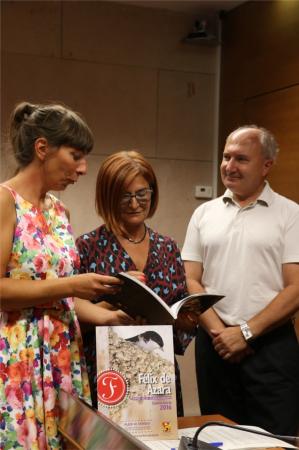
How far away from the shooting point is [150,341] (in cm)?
151

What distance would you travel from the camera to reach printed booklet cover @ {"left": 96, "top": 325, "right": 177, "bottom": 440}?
1.48 m

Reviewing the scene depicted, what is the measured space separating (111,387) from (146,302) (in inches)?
9.8

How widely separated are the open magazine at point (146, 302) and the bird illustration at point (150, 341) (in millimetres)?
104

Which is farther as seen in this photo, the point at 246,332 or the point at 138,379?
the point at 246,332

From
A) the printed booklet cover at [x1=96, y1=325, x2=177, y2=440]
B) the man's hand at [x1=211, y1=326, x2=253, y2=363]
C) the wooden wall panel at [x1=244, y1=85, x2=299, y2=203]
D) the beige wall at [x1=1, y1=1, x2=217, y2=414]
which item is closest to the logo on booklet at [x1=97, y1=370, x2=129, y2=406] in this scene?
the printed booklet cover at [x1=96, y1=325, x2=177, y2=440]

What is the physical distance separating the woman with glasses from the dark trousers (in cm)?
55

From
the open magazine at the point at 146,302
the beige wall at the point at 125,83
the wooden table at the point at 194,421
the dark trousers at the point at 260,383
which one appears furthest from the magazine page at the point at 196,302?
the beige wall at the point at 125,83

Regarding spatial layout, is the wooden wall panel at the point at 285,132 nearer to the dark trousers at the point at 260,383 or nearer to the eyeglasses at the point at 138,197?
the dark trousers at the point at 260,383

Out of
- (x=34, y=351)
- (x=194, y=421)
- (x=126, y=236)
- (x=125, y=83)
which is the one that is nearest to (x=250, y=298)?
(x=126, y=236)

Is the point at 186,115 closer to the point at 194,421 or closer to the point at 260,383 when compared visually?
the point at 260,383

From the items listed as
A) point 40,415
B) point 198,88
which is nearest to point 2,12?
point 198,88

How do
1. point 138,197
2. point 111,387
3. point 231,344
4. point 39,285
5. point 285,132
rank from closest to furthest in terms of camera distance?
point 111,387 < point 39,285 < point 138,197 < point 231,344 < point 285,132

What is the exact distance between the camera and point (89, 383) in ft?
6.38

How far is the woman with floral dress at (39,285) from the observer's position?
1647 mm
